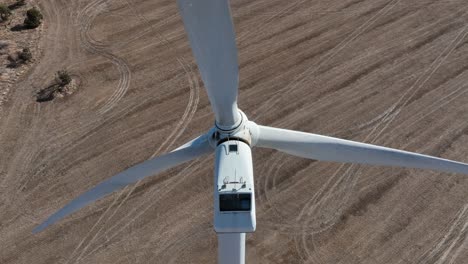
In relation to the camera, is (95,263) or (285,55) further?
(285,55)

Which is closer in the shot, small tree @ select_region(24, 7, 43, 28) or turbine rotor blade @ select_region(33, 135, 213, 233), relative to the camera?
turbine rotor blade @ select_region(33, 135, 213, 233)

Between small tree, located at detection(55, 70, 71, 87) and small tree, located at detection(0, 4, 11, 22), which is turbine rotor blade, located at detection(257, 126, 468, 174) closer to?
small tree, located at detection(55, 70, 71, 87)

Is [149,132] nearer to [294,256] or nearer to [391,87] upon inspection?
[294,256]

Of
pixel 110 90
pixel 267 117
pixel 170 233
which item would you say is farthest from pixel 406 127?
pixel 110 90

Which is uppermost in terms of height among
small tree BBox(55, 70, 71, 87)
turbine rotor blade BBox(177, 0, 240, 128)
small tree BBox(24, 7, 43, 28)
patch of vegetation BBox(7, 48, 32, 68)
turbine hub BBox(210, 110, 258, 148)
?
turbine rotor blade BBox(177, 0, 240, 128)

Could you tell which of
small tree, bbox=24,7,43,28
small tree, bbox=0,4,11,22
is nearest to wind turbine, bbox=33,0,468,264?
small tree, bbox=24,7,43,28

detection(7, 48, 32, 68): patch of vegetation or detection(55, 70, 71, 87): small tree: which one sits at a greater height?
detection(7, 48, 32, 68): patch of vegetation

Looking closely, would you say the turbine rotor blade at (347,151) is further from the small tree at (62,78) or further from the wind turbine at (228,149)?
the small tree at (62,78)
